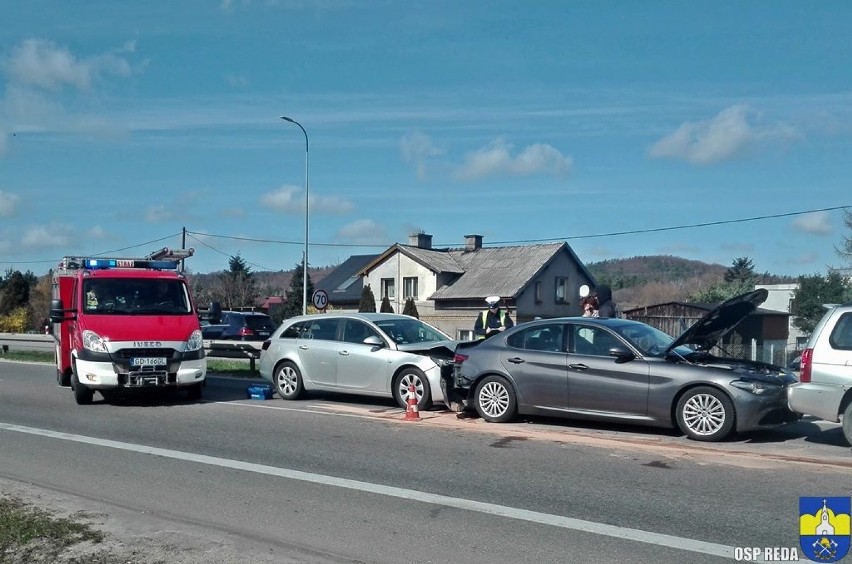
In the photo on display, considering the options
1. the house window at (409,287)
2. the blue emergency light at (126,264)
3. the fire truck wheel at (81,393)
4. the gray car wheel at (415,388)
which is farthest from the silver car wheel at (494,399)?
the house window at (409,287)

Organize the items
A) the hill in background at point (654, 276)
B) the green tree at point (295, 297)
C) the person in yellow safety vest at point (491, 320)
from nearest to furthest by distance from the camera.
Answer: the person in yellow safety vest at point (491, 320) < the green tree at point (295, 297) < the hill in background at point (654, 276)

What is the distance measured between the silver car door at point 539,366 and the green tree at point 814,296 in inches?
963

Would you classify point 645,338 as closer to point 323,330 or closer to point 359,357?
point 359,357

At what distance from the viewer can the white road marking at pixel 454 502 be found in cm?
643

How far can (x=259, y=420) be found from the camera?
12.9 meters

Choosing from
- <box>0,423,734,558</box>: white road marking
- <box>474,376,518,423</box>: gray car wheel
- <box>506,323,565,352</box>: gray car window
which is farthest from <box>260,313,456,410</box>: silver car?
<box>0,423,734,558</box>: white road marking

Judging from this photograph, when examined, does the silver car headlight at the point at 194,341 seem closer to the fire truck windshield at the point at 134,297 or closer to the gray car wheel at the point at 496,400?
the fire truck windshield at the point at 134,297

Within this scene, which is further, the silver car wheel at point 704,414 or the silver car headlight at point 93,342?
the silver car headlight at point 93,342

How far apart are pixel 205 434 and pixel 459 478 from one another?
4449mm

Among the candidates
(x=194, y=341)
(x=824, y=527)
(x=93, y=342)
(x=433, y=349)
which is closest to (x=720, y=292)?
(x=433, y=349)

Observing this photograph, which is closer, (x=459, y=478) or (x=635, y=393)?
(x=459, y=478)

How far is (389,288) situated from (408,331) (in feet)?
133

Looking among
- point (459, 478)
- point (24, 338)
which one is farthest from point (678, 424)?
point (24, 338)

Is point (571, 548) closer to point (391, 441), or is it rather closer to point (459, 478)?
point (459, 478)
